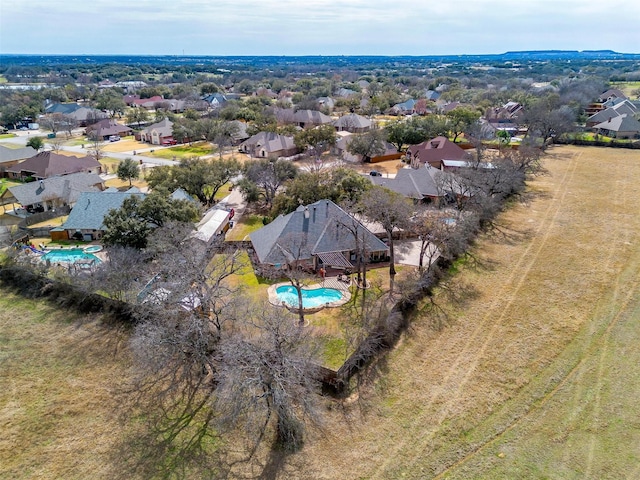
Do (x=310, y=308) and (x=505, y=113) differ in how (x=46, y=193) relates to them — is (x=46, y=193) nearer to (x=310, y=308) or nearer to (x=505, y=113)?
(x=310, y=308)

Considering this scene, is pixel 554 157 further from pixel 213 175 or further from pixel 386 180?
pixel 213 175

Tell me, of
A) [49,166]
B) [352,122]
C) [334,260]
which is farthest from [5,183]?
[352,122]

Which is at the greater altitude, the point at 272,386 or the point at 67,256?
the point at 272,386

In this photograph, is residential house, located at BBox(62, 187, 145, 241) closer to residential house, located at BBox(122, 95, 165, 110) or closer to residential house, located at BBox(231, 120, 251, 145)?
residential house, located at BBox(231, 120, 251, 145)

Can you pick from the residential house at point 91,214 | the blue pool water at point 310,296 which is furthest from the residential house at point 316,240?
the residential house at point 91,214

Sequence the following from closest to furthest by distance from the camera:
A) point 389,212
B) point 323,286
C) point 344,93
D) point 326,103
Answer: point 323,286 → point 389,212 → point 326,103 → point 344,93

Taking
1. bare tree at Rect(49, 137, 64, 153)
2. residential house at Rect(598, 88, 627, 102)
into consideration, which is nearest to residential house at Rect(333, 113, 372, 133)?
bare tree at Rect(49, 137, 64, 153)

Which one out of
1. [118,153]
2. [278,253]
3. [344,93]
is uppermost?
[344,93]

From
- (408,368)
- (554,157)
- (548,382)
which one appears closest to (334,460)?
(408,368)
